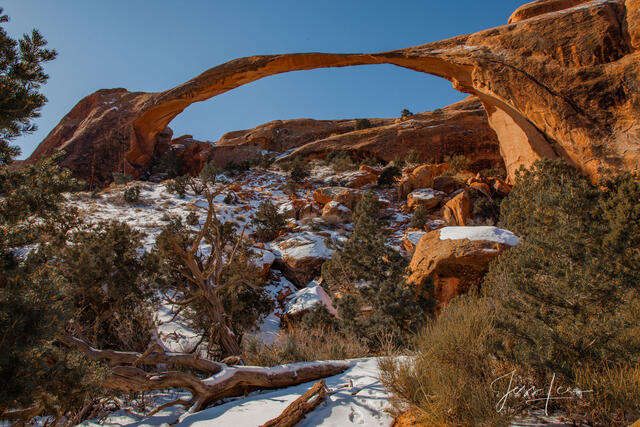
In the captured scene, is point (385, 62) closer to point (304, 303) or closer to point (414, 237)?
point (414, 237)

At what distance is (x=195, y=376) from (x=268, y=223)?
9180 mm

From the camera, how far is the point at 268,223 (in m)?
12.1

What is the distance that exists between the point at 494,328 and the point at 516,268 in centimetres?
109

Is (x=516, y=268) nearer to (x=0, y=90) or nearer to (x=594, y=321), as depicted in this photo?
(x=594, y=321)

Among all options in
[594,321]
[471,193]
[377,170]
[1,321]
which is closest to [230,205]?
[377,170]

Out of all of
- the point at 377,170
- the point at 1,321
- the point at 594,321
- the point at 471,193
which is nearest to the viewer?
the point at 1,321

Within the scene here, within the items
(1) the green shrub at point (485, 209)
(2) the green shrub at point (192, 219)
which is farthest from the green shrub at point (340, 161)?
(2) the green shrub at point (192, 219)

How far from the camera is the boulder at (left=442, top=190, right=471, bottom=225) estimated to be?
38.0 ft

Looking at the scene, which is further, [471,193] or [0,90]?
[471,193]

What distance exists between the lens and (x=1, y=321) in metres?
1.64

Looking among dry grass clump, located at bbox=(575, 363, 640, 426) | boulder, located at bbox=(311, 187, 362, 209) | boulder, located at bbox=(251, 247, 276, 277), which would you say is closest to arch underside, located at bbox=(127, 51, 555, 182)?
boulder, located at bbox=(311, 187, 362, 209)

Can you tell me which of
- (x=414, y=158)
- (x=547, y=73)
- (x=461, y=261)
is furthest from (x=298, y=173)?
(x=547, y=73)

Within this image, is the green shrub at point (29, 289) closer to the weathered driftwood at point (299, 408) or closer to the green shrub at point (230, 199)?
the weathered driftwood at point (299, 408)

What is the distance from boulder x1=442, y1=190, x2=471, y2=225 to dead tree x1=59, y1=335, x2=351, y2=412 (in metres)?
9.87
